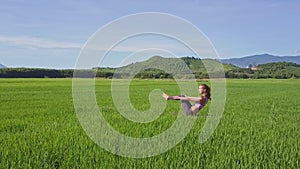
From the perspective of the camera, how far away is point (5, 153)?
4.49 m

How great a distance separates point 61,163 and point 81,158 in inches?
9.1

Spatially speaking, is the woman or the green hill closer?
the green hill

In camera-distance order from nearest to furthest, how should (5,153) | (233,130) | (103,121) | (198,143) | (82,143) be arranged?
1. (5,153)
2. (82,143)
3. (198,143)
4. (233,130)
5. (103,121)

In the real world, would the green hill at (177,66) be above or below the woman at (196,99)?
above

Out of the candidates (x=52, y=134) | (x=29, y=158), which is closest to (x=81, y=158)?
(x=29, y=158)

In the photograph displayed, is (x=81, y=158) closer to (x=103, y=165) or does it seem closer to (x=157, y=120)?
(x=103, y=165)

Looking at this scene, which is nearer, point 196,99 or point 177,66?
point 196,99

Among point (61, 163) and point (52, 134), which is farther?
point (52, 134)

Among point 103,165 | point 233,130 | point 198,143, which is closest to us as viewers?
point 103,165

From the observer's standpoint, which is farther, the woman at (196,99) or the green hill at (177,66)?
the woman at (196,99)

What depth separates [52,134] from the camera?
592 cm

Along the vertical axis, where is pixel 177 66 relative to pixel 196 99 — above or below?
above

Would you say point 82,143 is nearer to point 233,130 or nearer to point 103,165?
point 103,165

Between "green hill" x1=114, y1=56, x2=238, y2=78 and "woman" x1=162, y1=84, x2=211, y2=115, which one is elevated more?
"green hill" x1=114, y1=56, x2=238, y2=78
